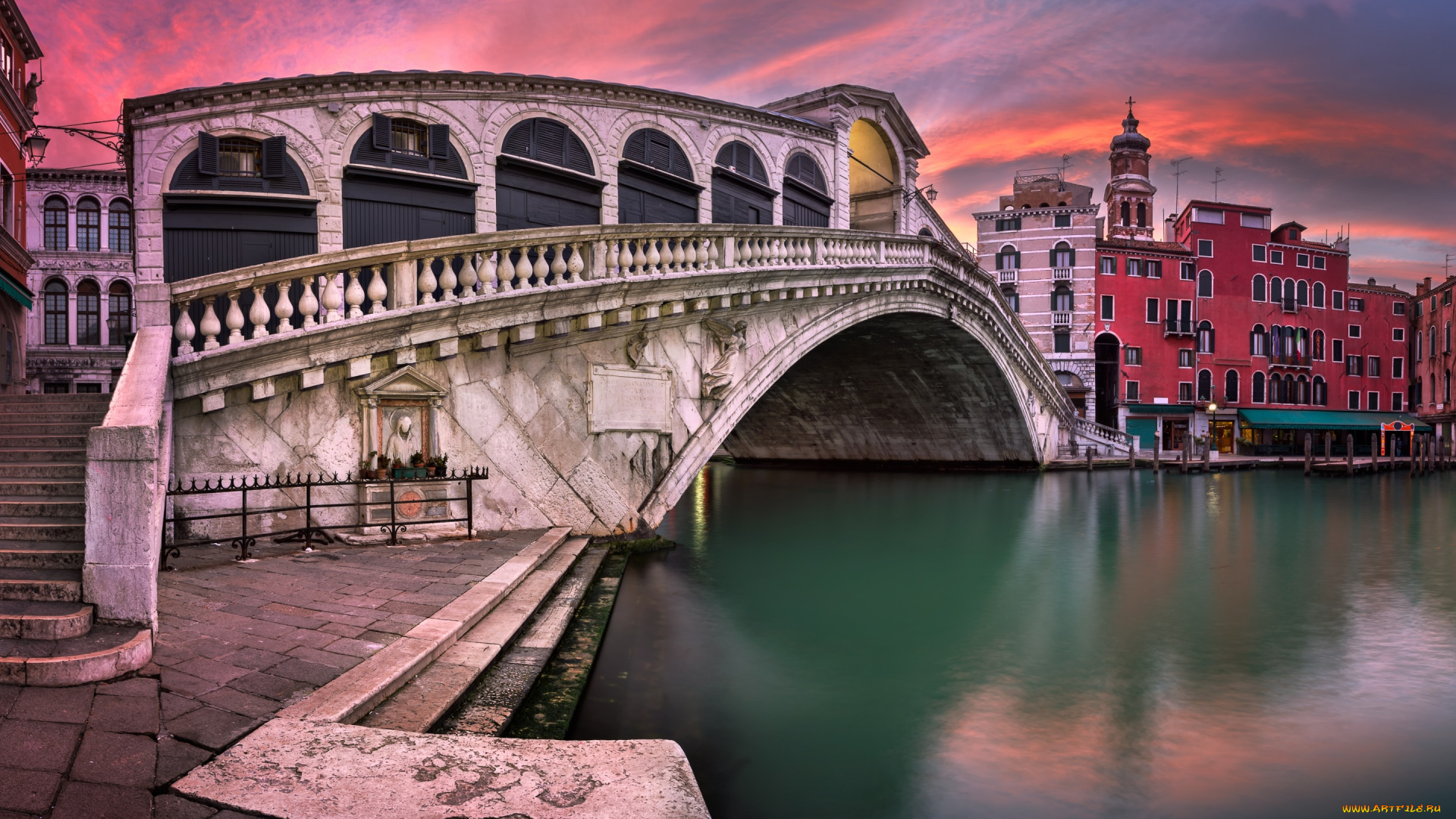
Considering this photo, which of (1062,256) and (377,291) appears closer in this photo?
(377,291)

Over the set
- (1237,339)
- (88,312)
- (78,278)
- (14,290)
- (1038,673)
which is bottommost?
(1038,673)

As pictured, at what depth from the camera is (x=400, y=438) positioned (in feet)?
28.5

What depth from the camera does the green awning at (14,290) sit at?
14523 millimetres

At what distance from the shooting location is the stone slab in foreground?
2793 mm

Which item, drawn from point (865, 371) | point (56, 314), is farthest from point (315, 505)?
point (56, 314)

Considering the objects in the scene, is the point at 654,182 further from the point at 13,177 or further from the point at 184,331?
the point at 13,177

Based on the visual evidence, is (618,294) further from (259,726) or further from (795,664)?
(259,726)

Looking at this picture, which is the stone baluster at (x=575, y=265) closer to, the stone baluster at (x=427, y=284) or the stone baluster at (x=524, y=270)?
the stone baluster at (x=524, y=270)

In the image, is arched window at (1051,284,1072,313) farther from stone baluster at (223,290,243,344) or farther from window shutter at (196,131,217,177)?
stone baluster at (223,290,243,344)

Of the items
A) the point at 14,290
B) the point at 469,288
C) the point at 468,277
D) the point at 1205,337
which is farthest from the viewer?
the point at 1205,337

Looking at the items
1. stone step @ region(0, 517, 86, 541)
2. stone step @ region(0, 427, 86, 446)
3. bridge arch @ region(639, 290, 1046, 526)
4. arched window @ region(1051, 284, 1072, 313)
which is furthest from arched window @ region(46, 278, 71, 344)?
arched window @ region(1051, 284, 1072, 313)

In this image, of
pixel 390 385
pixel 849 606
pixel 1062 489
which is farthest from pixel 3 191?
pixel 1062 489

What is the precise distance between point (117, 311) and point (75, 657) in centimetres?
3140

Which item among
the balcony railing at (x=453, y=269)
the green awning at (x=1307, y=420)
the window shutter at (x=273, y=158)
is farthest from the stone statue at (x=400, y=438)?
the green awning at (x=1307, y=420)
